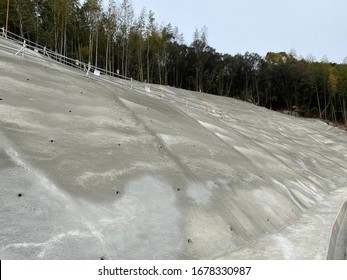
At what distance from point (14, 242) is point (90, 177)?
177cm

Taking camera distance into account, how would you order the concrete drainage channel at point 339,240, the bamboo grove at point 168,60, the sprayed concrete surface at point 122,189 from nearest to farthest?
the sprayed concrete surface at point 122,189 < the concrete drainage channel at point 339,240 < the bamboo grove at point 168,60

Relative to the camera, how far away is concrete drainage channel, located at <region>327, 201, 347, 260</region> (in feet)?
21.9

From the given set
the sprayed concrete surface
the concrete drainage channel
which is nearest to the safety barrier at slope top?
the sprayed concrete surface

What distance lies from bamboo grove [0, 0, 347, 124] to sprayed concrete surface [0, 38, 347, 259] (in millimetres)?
26872

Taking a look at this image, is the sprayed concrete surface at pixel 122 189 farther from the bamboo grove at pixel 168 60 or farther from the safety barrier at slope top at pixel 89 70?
the bamboo grove at pixel 168 60

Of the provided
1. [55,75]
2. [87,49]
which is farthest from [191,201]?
[87,49]

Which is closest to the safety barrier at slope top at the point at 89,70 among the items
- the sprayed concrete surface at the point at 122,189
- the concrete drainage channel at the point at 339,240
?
the sprayed concrete surface at the point at 122,189

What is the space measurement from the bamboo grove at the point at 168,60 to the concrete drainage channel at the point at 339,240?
30.7 metres

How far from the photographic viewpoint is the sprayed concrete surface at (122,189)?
466 centimetres

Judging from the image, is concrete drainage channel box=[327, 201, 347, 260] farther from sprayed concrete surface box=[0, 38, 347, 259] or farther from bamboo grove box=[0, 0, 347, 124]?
bamboo grove box=[0, 0, 347, 124]

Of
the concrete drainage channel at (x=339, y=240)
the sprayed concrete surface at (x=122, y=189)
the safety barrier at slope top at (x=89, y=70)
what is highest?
the safety barrier at slope top at (x=89, y=70)

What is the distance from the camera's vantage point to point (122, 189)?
5773 millimetres

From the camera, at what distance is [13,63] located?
926 centimetres

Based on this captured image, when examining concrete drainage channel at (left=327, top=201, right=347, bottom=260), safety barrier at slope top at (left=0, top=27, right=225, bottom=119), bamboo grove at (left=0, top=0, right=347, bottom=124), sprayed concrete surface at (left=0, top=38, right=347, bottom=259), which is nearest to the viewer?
sprayed concrete surface at (left=0, top=38, right=347, bottom=259)
